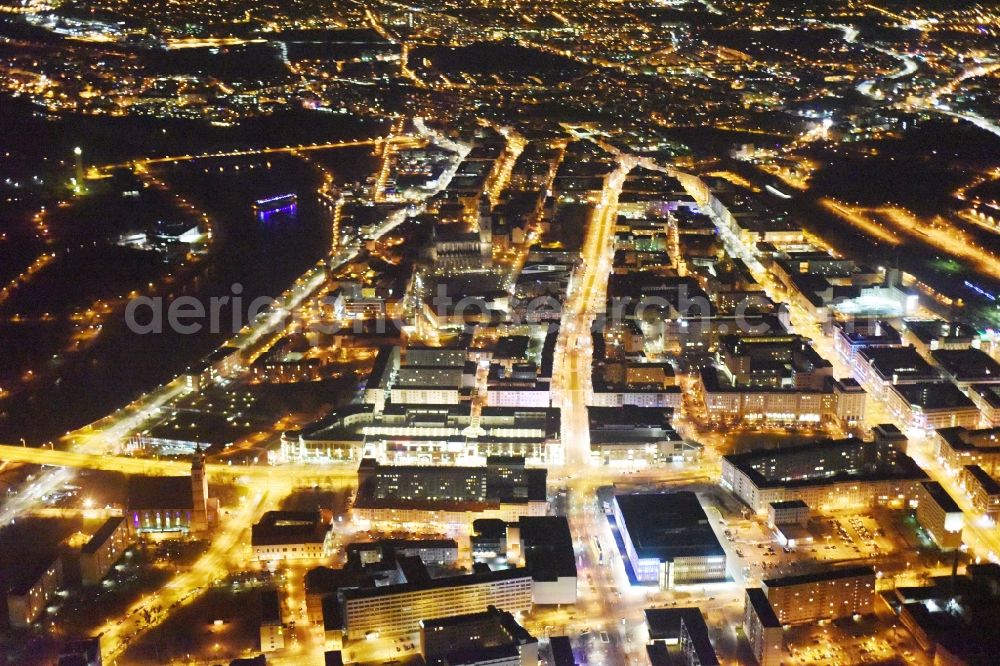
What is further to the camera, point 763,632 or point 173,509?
point 173,509

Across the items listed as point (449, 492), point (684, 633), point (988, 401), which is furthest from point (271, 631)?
point (988, 401)

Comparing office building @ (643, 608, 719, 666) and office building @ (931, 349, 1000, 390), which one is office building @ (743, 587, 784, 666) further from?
office building @ (931, 349, 1000, 390)

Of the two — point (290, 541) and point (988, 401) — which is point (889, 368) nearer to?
point (988, 401)

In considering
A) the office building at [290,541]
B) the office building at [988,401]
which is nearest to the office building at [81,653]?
the office building at [290,541]

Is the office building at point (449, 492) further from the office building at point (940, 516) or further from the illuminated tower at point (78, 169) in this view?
the illuminated tower at point (78, 169)

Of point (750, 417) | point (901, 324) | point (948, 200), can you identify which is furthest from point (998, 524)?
point (948, 200)

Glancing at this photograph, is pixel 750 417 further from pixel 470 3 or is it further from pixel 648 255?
pixel 470 3

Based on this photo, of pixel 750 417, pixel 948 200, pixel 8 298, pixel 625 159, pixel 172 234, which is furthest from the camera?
pixel 625 159

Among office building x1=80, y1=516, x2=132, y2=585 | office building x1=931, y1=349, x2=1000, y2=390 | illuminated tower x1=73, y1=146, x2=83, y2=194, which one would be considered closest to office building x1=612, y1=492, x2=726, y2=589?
office building x1=80, y1=516, x2=132, y2=585
